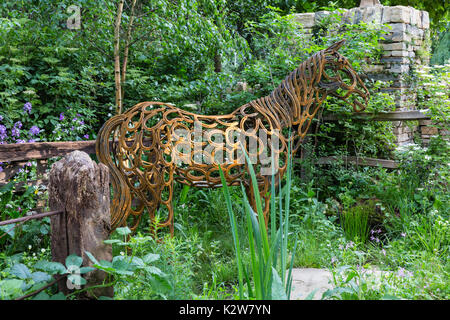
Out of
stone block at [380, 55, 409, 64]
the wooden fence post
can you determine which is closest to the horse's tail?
the wooden fence post

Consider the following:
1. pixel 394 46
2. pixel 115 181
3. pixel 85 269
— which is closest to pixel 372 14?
pixel 394 46

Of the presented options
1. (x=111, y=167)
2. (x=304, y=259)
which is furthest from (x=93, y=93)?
(x=304, y=259)

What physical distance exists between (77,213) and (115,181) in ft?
3.18

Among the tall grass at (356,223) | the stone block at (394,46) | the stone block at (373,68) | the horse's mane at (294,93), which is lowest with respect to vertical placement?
the tall grass at (356,223)

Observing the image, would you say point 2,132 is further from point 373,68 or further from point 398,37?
point 398,37

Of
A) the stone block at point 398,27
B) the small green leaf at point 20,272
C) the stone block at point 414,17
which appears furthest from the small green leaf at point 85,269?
the stone block at point 414,17

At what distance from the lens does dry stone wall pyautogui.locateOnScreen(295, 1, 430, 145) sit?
5.09m

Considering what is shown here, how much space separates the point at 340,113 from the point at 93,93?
3256 mm

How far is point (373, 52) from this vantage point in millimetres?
5090

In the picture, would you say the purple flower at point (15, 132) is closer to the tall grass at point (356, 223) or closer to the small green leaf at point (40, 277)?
the small green leaf at point (40, 277)

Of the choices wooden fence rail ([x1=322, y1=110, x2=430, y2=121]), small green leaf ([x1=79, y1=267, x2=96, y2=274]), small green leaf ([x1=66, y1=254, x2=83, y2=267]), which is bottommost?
small green leaf ([x1=79, y1=267, x2=96, y2=274])

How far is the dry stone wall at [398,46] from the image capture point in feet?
16.7

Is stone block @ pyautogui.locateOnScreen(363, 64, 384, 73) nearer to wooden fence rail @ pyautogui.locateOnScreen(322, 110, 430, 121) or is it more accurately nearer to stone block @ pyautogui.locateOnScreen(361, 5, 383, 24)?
stone block @ pyautogui.locateOnScreen(361, 5, 383, 24)

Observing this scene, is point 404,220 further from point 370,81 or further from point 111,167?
point 111,167
